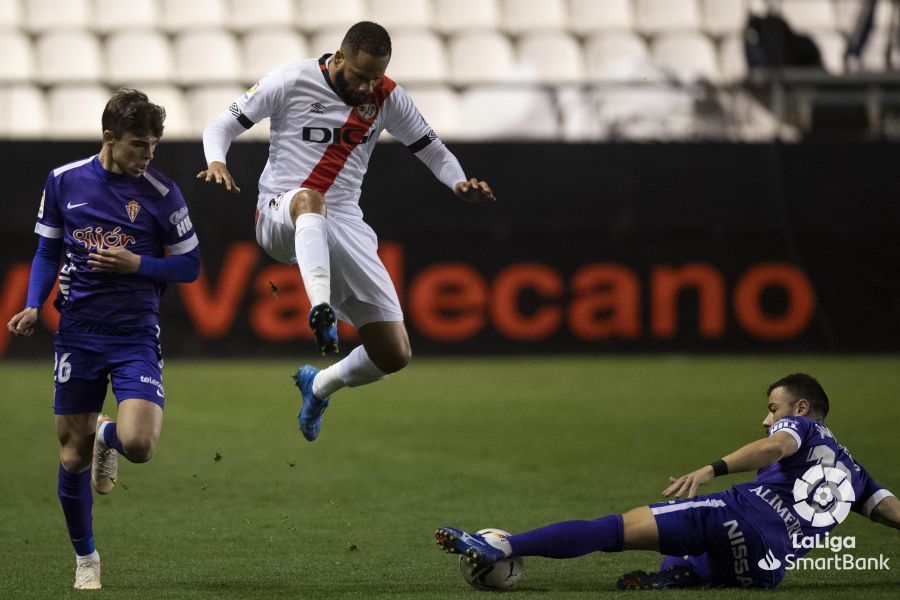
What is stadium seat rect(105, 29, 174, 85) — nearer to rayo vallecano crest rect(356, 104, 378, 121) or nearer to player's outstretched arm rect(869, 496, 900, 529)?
rayo vallecano crest rect(356, 104, 378, 121)

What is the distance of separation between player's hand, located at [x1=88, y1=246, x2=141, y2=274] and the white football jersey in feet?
4.19

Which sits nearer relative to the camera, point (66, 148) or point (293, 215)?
point (293, 215)

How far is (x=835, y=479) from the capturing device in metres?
5.07

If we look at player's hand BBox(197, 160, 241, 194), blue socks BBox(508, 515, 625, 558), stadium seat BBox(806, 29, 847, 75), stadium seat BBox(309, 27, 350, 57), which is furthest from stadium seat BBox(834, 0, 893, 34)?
blue socks BBox(508, 515, 625, 558)

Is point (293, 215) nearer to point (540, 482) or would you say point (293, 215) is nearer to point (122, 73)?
point (540, 482)

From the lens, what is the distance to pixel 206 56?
55.8 feet

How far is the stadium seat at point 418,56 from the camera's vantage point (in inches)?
679

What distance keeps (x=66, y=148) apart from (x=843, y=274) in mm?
9282

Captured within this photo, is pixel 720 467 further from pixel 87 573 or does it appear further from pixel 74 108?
pixel 74 108

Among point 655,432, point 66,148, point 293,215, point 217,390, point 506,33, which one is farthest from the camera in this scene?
A: point 506,33

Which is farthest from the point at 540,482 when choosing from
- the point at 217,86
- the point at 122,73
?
the point at 122,73

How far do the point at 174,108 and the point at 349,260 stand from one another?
10.1 metres

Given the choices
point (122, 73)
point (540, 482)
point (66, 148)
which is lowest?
point (540, 482)

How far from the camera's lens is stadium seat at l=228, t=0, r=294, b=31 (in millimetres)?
17328
